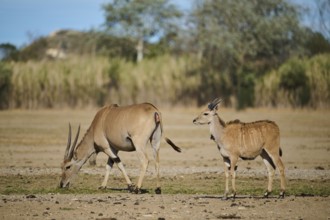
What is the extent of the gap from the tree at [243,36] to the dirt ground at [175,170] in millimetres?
9259

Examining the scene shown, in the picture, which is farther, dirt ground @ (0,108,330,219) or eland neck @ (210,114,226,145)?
eland neck @ (210,114,226,145)

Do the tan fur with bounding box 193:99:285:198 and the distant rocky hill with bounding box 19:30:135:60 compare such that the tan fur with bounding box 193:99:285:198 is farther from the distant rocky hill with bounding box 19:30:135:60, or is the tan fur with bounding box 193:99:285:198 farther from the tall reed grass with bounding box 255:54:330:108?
the distant rocky hill with bounding box 19:30:135:60

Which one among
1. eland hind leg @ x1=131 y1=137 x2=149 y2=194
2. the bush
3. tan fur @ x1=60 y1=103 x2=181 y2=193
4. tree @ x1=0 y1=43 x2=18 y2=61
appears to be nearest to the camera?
eland hind leg @ x1=131 y1=137 x2=149 y2=194

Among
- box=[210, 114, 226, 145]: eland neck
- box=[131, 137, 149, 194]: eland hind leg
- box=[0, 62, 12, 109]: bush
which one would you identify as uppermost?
box=[0, 62, 12, 109]: bush

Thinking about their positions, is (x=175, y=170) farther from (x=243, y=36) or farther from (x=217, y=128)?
(x=243, y=36)

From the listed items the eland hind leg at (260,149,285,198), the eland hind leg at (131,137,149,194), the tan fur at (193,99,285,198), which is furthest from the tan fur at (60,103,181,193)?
the eland hind leg at (260,149,285,198)

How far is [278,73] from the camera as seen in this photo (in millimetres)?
43469

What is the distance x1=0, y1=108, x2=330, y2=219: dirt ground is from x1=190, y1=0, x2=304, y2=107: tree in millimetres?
9259

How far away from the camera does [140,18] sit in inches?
2881

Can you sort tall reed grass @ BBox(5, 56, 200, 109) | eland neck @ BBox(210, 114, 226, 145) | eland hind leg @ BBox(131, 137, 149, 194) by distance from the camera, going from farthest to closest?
tall reed grass @ BBox(5, 56, 200, 109), eland hind leg @ BBox(131, 137, 149, 194), eland neck @ BBox(210, 114, 226, 145)

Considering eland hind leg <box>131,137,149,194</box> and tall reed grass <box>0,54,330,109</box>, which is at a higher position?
tall reed grass <box>0,54,330,109</box>

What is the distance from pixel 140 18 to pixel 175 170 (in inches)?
2195

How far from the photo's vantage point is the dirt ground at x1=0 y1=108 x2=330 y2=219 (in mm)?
11492

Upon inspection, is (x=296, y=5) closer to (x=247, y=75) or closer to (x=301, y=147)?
(x=247, y=75)
